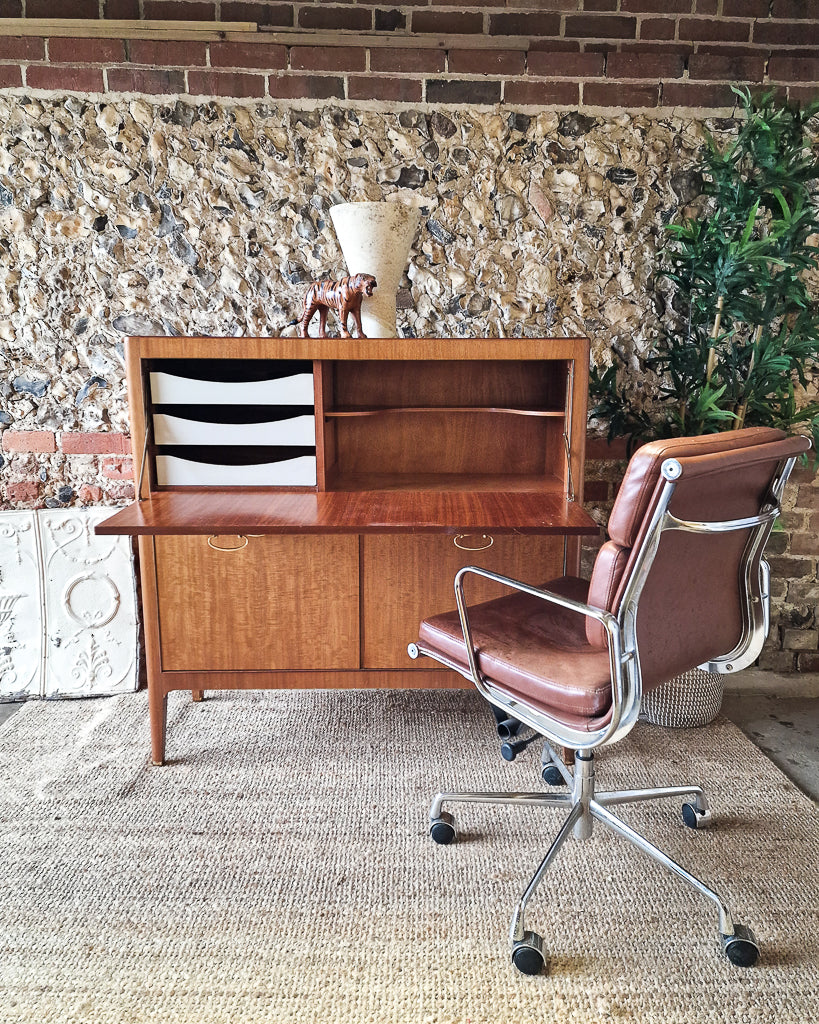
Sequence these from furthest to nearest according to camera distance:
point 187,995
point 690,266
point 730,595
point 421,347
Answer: point 690,266, point 421,347, point 730,595, point 187,995

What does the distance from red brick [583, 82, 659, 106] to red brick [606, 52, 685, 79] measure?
0.11ft

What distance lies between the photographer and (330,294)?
7.18 ft

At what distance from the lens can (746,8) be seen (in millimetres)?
2389

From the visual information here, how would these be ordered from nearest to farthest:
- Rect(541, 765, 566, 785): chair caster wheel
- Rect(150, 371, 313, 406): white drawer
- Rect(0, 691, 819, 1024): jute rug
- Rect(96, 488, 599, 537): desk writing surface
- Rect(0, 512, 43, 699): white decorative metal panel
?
Rect(0, 691, 819, 1024): jute rug
Rect(96, 488, 599, 537): desk writing surface
Rect(541, 765, 566, 785): chair caster wheel
Rect(150, 371, 313, 406): white drawer
Rect(0, 512, 43, 699): white decorative metal panel

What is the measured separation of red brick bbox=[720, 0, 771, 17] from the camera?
2383 millimetres

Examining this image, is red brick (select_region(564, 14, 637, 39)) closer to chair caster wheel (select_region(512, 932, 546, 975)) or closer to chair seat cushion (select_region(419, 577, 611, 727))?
chair seat cushion (select_region(419, 577, 611, 727))

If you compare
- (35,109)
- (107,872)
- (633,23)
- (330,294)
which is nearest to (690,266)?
(633,23)

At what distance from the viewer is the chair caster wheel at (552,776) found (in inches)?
81.9

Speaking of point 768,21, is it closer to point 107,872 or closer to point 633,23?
point 633,23

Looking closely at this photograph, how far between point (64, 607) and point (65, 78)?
1860mm

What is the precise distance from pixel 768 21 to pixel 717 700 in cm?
235

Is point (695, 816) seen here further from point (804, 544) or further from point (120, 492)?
point (120, 492)

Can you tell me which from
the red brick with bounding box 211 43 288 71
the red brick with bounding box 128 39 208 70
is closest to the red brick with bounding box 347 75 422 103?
the red brick with bounding box 211 43 288 71

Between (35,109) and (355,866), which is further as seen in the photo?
(35,109)
